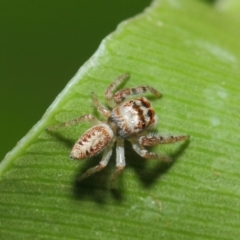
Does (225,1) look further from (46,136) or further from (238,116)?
(46,136)

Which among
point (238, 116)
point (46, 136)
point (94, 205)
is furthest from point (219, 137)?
point (46, 136)

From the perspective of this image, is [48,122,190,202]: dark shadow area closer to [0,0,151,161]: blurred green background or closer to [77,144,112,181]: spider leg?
[77,144,112,181]: spider leg

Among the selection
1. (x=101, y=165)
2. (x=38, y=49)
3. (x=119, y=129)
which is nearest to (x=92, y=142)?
(x=101, y=165)

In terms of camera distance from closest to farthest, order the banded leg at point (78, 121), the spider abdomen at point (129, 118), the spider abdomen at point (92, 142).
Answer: the banded leg at point (78, 121) → the spider abdomen at point (92, 142) → the spider abdomen at point (129, 118)

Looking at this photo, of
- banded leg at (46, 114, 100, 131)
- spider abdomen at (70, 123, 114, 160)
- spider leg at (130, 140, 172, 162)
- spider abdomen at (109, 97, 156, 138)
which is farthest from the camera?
spider abdomen at (109, 97, 156, 138)

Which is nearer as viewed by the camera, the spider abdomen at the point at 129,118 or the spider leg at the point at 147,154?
the spider leg at the point at 147,154

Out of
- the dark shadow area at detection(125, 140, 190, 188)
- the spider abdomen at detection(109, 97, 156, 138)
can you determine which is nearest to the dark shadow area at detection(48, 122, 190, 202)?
the dark shadow area at detection(125, 140, 190, 188)

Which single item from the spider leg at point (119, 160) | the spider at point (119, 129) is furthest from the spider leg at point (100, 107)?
the spider leg at point (119, 160)

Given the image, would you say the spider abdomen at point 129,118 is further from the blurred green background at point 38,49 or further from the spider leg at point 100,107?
the blurred green background at point 38,49
